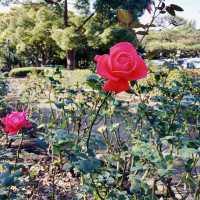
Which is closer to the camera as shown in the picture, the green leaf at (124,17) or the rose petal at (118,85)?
the rose petal at (118,85)

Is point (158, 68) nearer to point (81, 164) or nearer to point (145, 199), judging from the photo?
point (145, 199)

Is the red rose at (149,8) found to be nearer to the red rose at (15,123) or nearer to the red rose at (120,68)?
the red rose at (120,68)

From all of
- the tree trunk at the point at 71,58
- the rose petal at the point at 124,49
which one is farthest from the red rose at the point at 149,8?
the tree trunk at the point at 71,58

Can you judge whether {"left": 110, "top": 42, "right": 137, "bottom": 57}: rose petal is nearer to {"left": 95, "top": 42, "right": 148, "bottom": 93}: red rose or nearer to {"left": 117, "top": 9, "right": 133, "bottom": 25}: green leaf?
{"left": 95, "top": 42, "right": 148, "bottom": 93}: red rose

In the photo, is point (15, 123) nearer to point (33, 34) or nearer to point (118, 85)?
point (118, 85)

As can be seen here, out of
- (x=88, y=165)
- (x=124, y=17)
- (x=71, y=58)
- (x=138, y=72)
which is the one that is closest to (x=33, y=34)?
(x=71, y=58)

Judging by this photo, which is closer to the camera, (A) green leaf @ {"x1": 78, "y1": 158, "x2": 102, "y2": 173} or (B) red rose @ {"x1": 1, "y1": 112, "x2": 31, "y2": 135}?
(A) green leaf @ {"x1": 78, "y1": 158, "x2": 102, "y2": 173}

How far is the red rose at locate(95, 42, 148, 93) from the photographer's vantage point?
1.05 metres

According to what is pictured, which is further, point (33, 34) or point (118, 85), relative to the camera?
point (33, 34)

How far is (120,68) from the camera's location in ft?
3.48

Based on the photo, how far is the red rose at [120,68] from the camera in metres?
1.05

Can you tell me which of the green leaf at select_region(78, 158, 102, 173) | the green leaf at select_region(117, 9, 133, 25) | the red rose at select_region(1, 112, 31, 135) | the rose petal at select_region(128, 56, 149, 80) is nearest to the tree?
the red rose at select_region(1, 112, 31, 135)

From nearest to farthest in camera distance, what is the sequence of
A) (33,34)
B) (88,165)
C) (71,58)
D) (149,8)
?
(88,165) → (149,8) → (71,58) → (33,34)

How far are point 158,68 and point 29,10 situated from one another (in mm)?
18328
